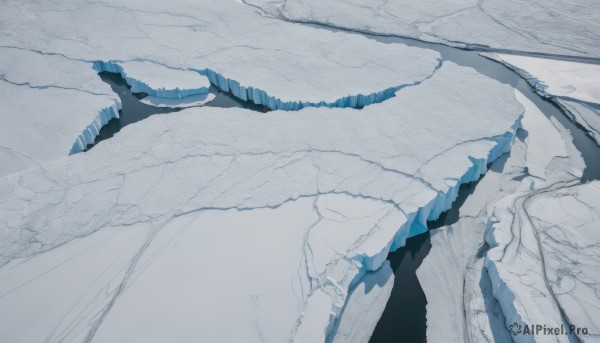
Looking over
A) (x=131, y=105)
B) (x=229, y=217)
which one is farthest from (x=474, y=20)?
(x=229, y=217)

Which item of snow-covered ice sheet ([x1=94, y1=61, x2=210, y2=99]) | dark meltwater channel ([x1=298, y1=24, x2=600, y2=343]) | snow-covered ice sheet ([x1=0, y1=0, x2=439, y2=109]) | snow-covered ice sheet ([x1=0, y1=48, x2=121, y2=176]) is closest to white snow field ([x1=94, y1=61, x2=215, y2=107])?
snow-covered ice sheet ([x1=94, y1=61, x2=210, y2=99])

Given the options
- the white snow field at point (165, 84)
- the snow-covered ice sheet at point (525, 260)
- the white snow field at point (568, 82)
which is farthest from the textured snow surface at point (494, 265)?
the white snow field at point (165, 84)

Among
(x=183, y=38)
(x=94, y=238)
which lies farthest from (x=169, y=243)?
(x=183, y=38)

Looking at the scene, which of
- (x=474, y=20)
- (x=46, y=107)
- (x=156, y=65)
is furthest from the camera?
(x=474, y=20)

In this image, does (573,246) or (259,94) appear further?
(259,94)

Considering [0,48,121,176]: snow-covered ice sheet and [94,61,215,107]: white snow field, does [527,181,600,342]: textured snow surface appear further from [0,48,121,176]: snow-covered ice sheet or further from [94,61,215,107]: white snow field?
[0,48,121,176]: snow-covered ice sheet

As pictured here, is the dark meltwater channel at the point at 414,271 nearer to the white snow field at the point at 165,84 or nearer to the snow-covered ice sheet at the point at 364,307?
the snow-covered ice sheet at the point at 364,307

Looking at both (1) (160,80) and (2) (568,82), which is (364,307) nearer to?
(1) (160,80)
